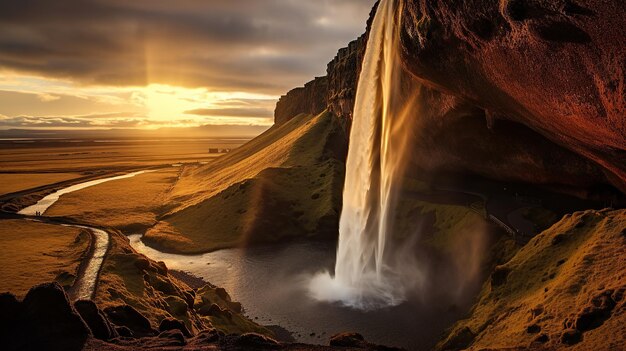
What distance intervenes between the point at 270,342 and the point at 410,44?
2350 centimetres

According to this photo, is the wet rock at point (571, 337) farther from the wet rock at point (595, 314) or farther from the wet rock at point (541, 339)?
the wet rock at point (541, 339)

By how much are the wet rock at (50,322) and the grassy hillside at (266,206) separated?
33.6 m

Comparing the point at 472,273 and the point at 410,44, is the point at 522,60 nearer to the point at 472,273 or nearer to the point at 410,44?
the point at 410,44

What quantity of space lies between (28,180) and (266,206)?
89.7 m

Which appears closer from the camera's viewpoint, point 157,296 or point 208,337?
point 208,337

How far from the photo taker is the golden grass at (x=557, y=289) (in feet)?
57.6

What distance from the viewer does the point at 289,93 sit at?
167 metres

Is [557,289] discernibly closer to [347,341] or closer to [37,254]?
[347,341]

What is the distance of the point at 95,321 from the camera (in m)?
17.1

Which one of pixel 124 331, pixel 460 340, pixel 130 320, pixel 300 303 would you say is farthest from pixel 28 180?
pixel 460 340

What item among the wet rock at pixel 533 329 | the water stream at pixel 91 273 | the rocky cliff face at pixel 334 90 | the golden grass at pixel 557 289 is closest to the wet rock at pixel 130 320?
the water stream at pixel 91 273

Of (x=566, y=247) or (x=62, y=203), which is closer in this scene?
(x=566, y=247)

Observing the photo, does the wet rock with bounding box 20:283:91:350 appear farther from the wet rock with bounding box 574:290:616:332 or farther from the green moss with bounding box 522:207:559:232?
the green moss with bounding box 522:207:559:232

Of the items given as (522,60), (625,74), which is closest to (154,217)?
(522,60)
